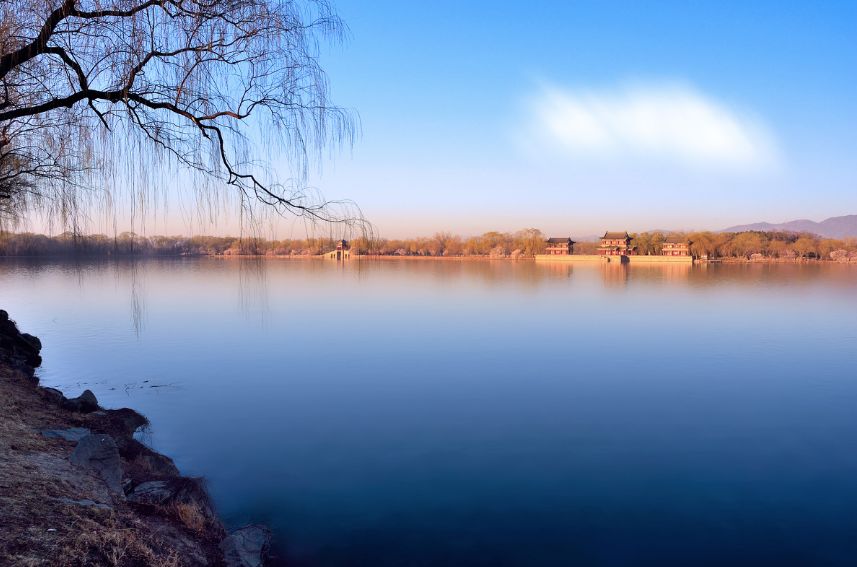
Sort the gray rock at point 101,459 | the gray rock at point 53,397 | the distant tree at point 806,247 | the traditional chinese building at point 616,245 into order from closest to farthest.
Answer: the gray rock at point 101,459
the gray rock at point 53,397
the traditional chinese building at point 616,245
the distant tree at point 806,247

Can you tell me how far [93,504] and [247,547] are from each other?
5.10 feet

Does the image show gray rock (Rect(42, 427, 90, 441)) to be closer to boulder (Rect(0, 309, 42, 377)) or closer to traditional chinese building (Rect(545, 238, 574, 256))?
boulder (Rect(0, 309, 42, 377))

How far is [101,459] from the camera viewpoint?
4961 millimetres

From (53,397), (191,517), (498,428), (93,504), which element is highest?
(93,504)

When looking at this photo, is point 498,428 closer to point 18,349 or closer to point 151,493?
point 151,493

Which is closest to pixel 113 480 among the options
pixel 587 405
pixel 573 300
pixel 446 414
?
pixel 446 414

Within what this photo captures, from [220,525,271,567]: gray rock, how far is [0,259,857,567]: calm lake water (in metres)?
0.30

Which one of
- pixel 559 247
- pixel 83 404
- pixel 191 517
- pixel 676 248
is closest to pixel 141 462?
pixel 191 517

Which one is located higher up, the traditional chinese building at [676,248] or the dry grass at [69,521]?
the traditional chinese building at [676,248]

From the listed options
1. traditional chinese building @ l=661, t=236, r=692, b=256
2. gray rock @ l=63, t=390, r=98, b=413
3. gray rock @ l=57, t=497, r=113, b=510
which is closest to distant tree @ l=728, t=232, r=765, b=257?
traditional chinese building @ l=661, t=236, r=692, b=256

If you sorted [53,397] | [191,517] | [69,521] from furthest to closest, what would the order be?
[53,397] → [191,517] → [69,521]

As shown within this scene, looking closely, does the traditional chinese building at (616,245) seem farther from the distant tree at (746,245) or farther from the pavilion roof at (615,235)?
the distant tree at (746,245)

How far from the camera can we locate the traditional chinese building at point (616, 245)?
300 ft

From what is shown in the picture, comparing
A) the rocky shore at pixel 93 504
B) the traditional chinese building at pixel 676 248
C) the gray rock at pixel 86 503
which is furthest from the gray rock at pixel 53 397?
the traditional chinese building at pixel 676 248
